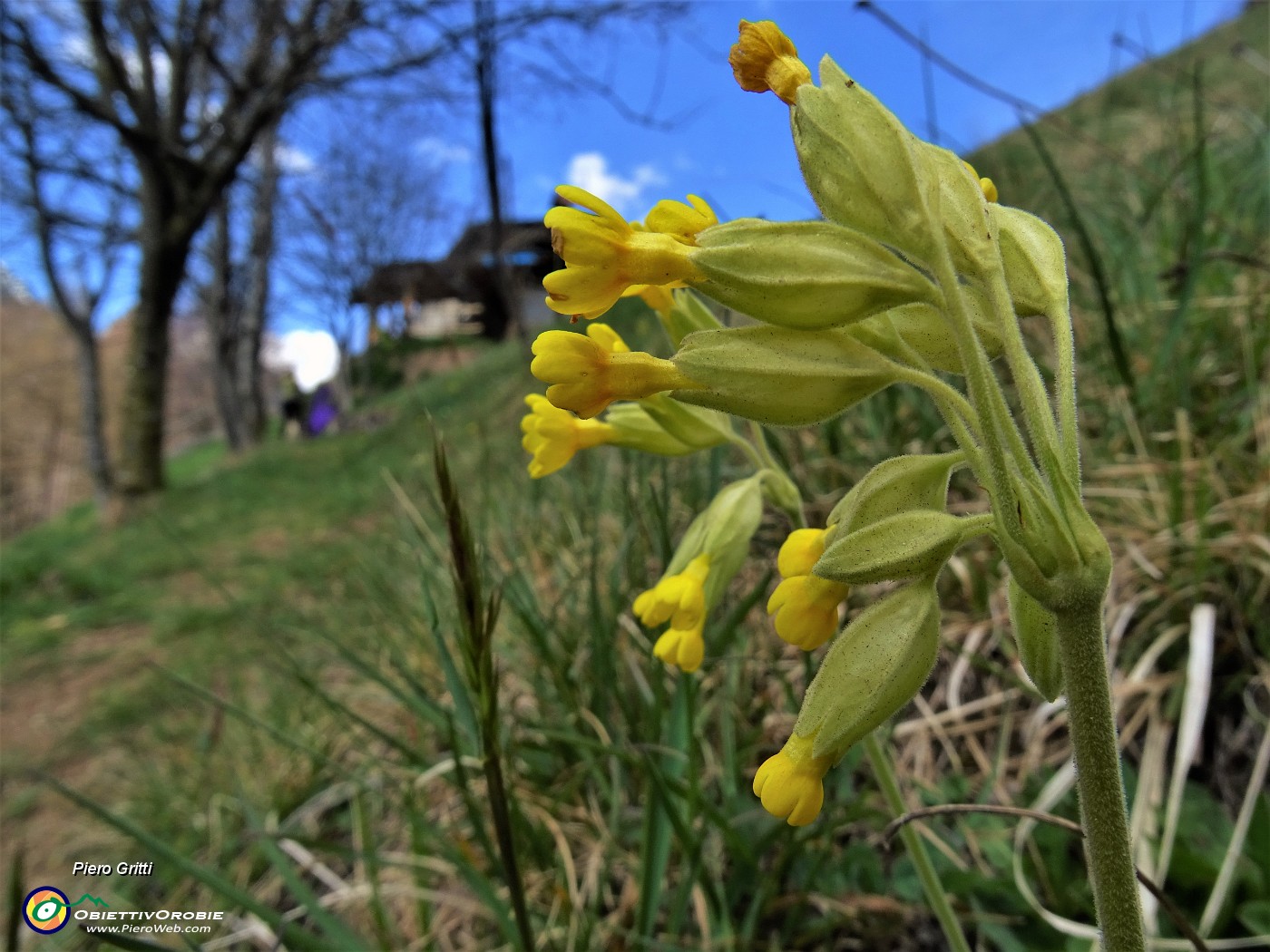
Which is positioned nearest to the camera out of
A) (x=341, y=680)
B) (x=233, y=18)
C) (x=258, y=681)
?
(x=341, y=680)

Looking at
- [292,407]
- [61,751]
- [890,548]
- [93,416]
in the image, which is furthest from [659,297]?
[292,407]

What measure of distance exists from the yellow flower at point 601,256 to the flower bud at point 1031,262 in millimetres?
A: 252

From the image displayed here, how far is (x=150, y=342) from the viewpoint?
9797 millimetres

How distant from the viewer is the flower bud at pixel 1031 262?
2.06 feet

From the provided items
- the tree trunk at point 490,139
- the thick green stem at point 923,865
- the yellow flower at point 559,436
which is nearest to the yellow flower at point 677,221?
the yellow flower at point 559,436

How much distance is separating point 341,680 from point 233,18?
569 inches

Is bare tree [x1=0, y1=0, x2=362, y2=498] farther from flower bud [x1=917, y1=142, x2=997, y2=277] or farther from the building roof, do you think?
flower bud [x1=917, y1=142, x2=997, y2=277]

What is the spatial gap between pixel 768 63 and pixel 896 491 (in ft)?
1.28

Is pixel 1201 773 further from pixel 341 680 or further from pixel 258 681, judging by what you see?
pixel 258 681

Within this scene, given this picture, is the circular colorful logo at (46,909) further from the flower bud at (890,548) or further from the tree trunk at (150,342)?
the tree trunk at (150,342)

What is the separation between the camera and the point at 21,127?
33.7ft

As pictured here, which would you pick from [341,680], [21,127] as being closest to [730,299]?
[341,680]

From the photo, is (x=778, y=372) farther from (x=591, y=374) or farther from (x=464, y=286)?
(x=464, y=286)

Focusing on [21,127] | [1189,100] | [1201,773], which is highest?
[21,127]
